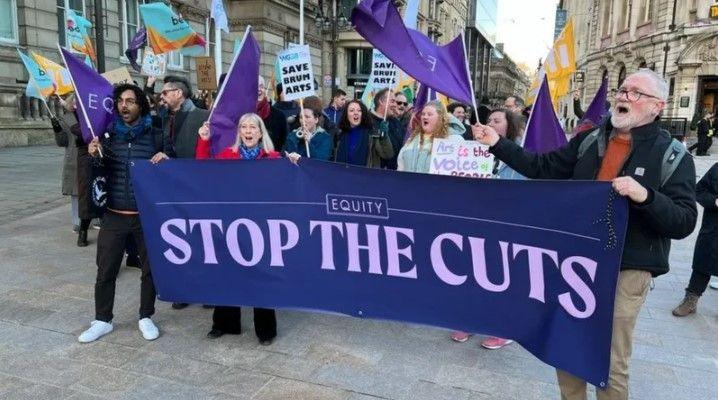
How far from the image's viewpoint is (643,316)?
5.19 meters

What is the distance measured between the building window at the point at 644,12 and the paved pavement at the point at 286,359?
180ft

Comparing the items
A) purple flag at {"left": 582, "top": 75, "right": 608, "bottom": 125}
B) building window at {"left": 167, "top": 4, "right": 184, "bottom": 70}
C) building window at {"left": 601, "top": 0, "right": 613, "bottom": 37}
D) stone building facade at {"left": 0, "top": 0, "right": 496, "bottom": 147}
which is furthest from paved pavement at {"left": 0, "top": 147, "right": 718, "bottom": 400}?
building window at {"left": 601, "top": 0, "right": 613, "bottom": 37}

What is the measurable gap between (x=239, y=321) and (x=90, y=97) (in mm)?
2132

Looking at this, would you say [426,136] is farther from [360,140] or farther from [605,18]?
[605,18]

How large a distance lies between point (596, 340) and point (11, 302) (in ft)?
16.0

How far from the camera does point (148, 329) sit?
4.30 metres

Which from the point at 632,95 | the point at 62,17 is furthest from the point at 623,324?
the point at 62,17

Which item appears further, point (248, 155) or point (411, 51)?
point (248, 155)

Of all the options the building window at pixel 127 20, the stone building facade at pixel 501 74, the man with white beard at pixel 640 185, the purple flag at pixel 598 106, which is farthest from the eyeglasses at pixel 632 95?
the stone building facade at pixel 501 74

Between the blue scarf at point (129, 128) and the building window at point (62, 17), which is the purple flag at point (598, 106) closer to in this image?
the blue scarf at point (129, 128)

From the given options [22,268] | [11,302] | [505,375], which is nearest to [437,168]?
[505,375]

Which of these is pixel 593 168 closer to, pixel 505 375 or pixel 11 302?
pixel 505 375

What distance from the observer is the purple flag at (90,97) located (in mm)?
4273

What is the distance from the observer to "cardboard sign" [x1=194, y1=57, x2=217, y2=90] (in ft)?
25.4
